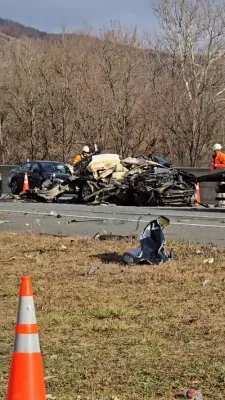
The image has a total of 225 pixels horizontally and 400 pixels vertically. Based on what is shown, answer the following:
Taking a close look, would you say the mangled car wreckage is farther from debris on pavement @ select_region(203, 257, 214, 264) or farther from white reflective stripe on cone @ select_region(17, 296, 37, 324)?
white reflective stripe on cone @ select_region(17, 296, 37, 324)

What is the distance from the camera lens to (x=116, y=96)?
47.5 m

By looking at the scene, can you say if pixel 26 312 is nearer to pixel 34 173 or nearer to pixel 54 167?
pixel 34 173

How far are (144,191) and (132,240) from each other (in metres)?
9.48

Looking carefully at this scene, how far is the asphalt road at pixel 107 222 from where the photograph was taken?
13.4 meters

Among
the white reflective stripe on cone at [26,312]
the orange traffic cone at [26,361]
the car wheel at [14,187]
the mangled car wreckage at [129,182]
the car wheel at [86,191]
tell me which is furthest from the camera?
the car wheel at [14,187]

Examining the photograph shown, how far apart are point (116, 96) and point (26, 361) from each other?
44.0m

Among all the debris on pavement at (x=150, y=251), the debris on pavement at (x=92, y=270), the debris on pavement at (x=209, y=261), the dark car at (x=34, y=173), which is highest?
the dark car at (x=34, y=173)

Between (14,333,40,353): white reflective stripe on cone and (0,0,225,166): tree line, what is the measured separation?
37.1 m

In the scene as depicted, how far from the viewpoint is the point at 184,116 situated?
1683 inches

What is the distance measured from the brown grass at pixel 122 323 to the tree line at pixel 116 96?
3199 cm

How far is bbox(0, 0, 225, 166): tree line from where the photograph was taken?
42.9 m

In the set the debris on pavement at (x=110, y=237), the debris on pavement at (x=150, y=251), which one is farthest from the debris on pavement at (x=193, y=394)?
the debris on pavement at (x=110, y=237)

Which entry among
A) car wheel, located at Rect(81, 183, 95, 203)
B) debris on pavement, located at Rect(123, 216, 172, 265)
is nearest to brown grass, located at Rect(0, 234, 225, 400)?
debris on pavement, located at Rect(123, 216, 172, 265)

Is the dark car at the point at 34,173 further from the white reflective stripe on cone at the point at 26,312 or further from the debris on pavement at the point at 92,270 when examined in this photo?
the white reflective stripe on cone at the point at 26,312
